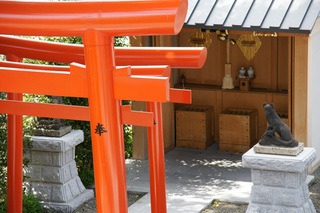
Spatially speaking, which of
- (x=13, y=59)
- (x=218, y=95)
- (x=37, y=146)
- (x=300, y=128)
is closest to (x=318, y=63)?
(x=300, y=128)

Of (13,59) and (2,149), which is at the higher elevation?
(13,59)

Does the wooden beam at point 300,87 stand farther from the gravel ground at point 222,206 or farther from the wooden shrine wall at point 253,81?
the wooden shrine wall at point 253,81

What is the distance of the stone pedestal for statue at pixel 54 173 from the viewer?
10.0 m

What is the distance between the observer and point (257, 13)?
10516 mm

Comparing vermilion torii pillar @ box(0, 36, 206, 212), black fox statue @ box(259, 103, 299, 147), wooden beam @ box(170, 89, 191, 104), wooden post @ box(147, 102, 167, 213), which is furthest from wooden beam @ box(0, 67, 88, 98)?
black fox statue @ box(259, 103, 299, 147)

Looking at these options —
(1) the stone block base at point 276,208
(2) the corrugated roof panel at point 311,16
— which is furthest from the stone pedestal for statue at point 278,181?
(2) the corrugated roof panel at point 311,16

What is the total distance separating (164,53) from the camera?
6996mm

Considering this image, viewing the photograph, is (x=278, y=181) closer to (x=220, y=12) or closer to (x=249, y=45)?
(x=220, y=12)

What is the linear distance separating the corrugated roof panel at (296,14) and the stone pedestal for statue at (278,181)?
7.58 feet

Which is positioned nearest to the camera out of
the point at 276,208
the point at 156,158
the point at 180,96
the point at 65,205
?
the point at 180,96

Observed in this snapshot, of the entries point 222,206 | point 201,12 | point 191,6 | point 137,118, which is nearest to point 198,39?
point 191,6

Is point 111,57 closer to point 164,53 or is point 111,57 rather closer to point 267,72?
point 164,53

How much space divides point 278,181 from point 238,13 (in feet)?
11.1

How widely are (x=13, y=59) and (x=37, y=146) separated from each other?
2553mm
